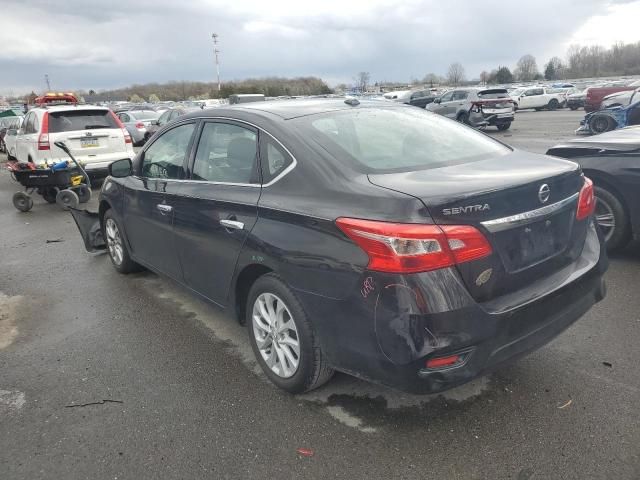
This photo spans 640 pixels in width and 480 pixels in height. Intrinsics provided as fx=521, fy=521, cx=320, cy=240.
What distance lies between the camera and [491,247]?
2432 millimetres

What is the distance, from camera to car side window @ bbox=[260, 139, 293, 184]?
120 inches

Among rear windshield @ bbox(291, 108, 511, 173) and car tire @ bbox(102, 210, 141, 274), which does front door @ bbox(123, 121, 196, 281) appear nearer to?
car tire @ bbox(102, 210, 141, 274)

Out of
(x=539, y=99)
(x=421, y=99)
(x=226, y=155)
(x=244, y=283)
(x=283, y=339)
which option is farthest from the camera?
(x=539, y=99)

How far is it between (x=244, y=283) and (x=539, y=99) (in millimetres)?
36221

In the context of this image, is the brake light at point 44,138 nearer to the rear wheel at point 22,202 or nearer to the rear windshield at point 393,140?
the rear wheel at point 22,202

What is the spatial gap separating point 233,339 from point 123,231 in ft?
6.03

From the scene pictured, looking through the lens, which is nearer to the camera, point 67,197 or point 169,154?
point 169,154

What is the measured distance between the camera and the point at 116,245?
17.9ft

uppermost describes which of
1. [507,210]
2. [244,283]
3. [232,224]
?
[507,210]

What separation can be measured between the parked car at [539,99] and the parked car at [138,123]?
24.0 meters

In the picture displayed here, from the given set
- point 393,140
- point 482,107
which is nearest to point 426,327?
point 393,140

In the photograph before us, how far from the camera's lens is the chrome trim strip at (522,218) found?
244 cm

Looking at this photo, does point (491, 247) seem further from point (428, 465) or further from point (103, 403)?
point (103, 403)

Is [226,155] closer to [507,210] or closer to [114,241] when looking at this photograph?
[507,210]
